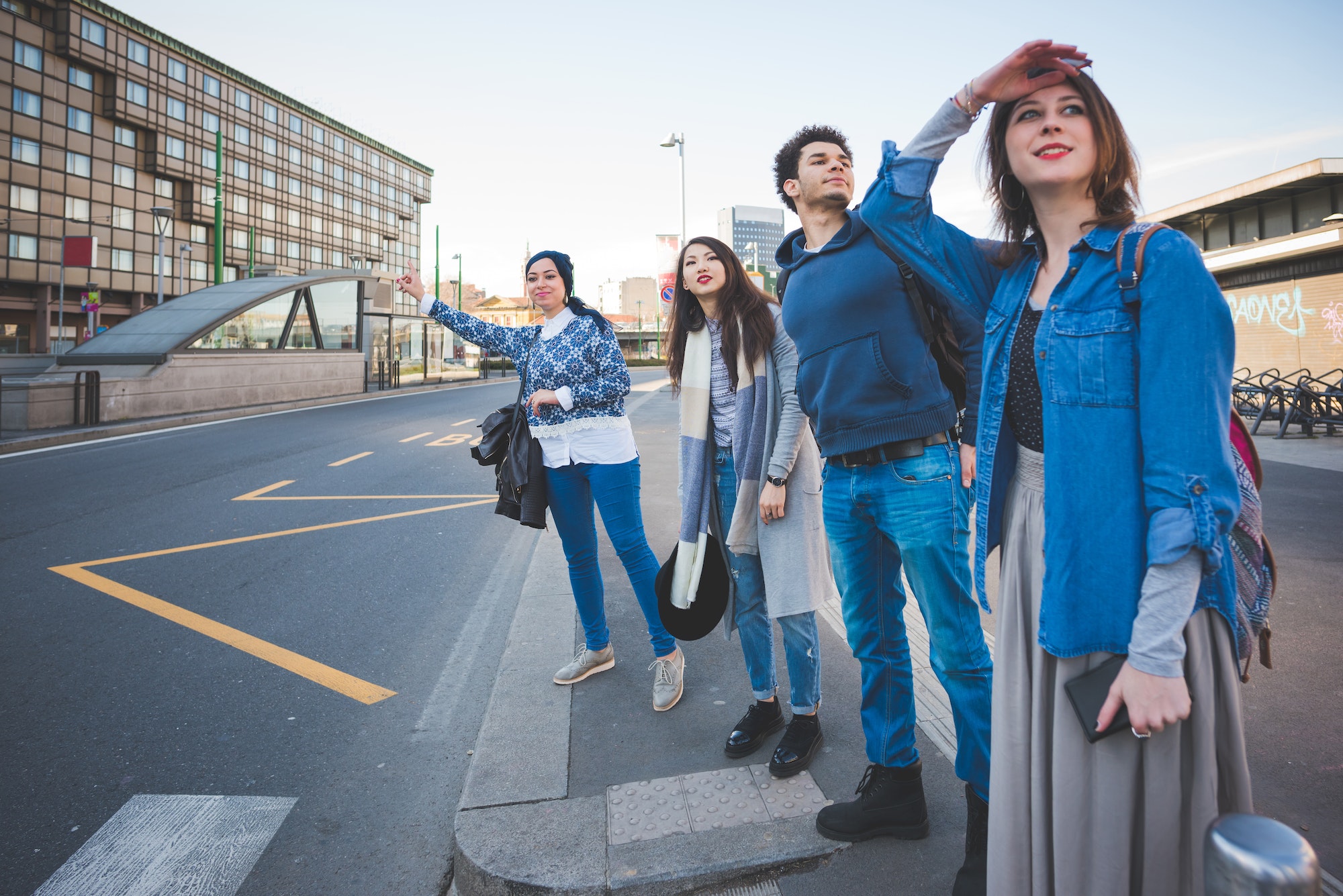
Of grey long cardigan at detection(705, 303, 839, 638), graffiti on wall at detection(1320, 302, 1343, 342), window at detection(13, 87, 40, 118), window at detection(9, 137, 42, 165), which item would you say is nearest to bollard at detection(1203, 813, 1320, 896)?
grey long cardigan at detection(705, 303, 839, 638)

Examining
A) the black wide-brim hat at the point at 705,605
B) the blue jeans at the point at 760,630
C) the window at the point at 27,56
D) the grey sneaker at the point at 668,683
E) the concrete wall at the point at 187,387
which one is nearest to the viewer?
the blue jeans at the point at 760,630

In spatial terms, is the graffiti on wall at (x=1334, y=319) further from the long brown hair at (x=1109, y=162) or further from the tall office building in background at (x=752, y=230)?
the tall office building in background at (x=752, y=230)

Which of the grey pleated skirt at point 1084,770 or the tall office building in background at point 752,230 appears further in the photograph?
the tall office building in background at point 752,230

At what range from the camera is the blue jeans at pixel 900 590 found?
212 cm

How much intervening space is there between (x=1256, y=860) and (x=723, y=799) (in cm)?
179

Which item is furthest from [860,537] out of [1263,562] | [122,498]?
[122,498]

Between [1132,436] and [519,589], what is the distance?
4.44 meters

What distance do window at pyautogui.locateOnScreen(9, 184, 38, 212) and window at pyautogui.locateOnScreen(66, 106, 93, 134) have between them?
494cm

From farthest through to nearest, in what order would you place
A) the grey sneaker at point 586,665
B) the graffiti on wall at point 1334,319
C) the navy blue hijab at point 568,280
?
1. the graffiti on wall at point 1334,319
2. the navy blue hijab at point 568,280
3. the grey sneaker at point 586,665

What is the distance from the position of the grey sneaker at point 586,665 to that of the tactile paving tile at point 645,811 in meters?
0.96

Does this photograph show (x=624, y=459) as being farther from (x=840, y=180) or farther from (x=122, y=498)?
(x=122, y=498)

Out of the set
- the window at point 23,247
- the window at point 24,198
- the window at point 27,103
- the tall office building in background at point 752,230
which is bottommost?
the window at point 23,247

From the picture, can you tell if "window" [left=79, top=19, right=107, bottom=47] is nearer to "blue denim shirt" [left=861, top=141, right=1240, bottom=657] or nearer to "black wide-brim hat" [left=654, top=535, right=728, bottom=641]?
"black wide-brim hat" [left=654, top=535, right=728, bottom=641]

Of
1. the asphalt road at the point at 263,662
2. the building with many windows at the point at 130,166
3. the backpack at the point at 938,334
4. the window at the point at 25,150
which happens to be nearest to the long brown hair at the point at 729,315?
the backpack at the point at 938,334
